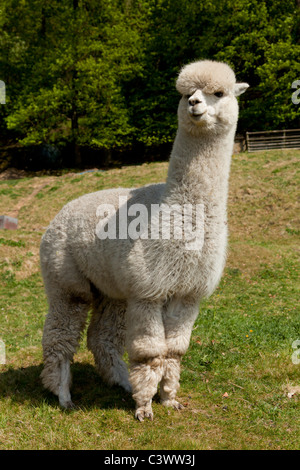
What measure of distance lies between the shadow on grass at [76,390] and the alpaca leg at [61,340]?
0.62 ft

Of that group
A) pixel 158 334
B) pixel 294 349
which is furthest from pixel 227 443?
pixel 294 349

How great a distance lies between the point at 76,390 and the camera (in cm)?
503

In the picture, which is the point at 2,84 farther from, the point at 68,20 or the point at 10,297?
the point at 10,297

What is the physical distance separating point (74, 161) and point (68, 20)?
843cm

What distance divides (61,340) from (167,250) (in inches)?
62.2

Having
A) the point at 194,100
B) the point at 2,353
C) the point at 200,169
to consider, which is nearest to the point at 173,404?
the point at 200,169

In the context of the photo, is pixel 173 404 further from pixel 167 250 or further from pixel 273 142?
pixel 273 142

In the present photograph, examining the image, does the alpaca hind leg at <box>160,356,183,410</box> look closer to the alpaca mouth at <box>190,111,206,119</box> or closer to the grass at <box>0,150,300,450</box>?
the grass at <box>0,150,300,450</box>

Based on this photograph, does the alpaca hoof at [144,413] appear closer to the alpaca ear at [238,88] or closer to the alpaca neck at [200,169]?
the alpaca neck at [200,169]

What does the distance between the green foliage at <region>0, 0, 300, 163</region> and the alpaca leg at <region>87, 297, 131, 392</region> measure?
2222 centimetres

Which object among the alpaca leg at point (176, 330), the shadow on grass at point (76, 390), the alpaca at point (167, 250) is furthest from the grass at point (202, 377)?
the alpaca leg at point (176, 330)

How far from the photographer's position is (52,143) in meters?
29.0

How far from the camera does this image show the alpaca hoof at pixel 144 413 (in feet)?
13.4

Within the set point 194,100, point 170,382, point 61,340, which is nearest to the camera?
point 194,100
